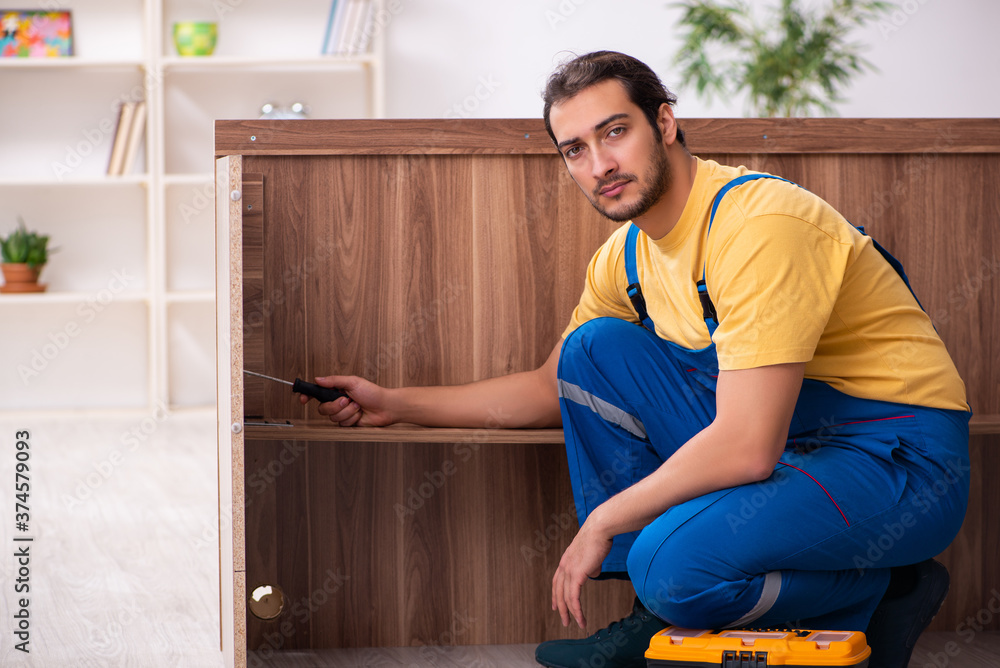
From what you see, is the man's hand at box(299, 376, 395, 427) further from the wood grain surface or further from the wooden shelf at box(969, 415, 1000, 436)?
the wooden shelf at box(969, 415, 1000, 436)

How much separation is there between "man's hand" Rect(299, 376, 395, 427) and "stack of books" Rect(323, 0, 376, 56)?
2576 mm

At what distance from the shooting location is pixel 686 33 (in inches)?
157

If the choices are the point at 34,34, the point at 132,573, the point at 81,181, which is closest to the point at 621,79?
the point at 132,573

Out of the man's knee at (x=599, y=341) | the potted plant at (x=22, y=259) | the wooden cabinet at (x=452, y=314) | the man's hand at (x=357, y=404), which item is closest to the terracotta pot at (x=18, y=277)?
the potted plant at (x=22, y=259)

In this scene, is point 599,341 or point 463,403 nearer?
point 599,341

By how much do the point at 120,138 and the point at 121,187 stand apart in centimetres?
26

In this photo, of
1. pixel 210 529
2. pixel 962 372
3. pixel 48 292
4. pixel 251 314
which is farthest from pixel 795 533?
pixel 48 292

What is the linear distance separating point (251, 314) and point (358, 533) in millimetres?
412

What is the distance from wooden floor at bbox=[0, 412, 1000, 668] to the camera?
1.46 m

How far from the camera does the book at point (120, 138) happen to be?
368cm

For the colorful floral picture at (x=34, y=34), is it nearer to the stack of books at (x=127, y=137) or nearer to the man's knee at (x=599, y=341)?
the stack of books at (x=127, y=137)

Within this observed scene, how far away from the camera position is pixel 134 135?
12.1ft

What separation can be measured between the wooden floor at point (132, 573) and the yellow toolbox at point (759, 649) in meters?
0.43

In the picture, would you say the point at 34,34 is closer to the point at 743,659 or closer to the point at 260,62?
the point at 260,62
